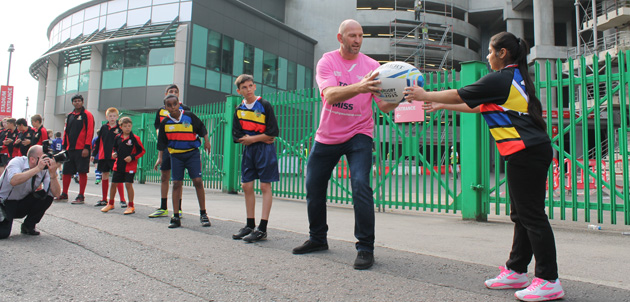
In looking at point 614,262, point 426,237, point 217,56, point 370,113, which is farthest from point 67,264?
point 217,56

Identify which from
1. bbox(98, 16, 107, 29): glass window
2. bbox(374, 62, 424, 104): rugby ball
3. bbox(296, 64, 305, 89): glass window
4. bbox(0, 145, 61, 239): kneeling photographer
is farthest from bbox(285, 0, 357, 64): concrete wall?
bbox(374, 62, 424, 104): rugby ball

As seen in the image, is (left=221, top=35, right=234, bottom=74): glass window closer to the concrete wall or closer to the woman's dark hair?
the concrete wall

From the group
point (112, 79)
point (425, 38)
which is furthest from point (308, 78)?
point (112, 79)

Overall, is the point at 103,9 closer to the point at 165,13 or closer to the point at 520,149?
the point at 165,13

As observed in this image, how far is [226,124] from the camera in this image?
10773 mm

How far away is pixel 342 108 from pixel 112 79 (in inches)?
1037

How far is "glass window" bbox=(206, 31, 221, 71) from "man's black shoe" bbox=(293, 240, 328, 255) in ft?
74.0

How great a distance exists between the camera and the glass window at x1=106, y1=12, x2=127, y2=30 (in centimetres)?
2523

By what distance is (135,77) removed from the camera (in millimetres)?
24781

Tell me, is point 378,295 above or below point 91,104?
below

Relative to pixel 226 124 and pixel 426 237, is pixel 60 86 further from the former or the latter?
pixel 426 237

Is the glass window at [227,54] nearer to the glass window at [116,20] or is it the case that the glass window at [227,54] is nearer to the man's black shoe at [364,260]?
the glass window at [116,20]

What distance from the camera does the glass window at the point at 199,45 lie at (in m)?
23.6

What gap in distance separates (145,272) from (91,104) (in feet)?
88.3
